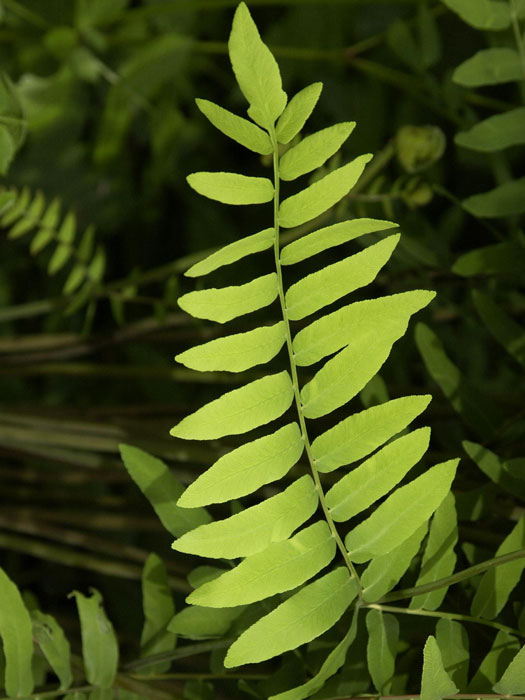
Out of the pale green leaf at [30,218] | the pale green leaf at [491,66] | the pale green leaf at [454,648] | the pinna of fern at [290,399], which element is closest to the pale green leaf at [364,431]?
the pinna of fern at [290,399]

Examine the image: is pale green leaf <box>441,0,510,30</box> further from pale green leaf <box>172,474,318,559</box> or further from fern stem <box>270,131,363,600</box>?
pale green leaf <box>172,474,318,559</box>

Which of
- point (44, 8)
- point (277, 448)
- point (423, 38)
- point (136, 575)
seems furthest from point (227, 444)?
point (44, 8)

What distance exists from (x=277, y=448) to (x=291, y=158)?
0.12 metres

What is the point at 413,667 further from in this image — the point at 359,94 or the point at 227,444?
the point at 359,94

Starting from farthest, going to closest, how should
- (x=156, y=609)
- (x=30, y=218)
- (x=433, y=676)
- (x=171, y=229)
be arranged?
(x=171, y=229) < (x=30, y=218) < (x=156, y=609) < (x=433, y=676)

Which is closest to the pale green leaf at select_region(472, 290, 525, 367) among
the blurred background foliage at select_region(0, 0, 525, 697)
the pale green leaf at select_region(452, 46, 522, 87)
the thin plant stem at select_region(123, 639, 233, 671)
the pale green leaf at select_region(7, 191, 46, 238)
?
the blurred background foliage at select_region(0, 0, 525, 697)

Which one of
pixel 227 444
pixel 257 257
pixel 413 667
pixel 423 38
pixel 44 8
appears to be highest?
pixel 44 8

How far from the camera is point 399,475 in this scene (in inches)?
12.2

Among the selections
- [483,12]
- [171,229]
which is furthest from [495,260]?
[171,229]

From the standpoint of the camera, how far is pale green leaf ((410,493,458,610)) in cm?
35

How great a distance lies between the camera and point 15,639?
0.35 meters

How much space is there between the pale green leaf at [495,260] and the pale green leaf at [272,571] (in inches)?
8.0

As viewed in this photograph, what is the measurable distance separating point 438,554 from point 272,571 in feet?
0.30

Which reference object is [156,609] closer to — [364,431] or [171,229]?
[364,431]
